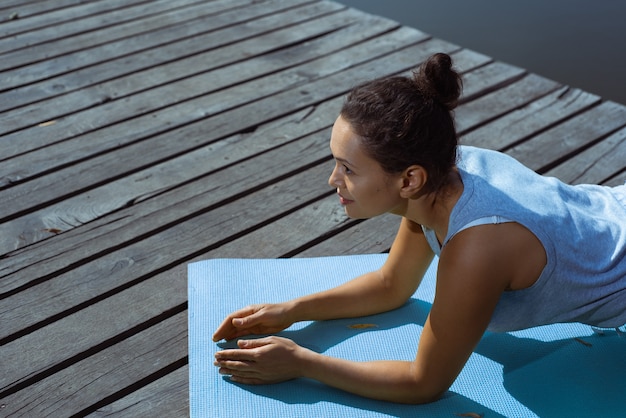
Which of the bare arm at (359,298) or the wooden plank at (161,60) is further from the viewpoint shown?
the wooden plank at (161,60)

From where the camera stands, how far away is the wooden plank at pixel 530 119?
3248 millimetres

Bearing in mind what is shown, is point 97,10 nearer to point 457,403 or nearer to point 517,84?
point 517,84

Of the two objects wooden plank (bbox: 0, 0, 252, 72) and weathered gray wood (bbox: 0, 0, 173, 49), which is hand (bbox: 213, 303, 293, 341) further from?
weathered gray wood (bbox: 0, 0, 173, 49)

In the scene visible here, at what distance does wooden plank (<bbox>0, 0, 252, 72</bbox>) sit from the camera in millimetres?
3850

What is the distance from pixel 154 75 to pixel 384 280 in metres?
1.93

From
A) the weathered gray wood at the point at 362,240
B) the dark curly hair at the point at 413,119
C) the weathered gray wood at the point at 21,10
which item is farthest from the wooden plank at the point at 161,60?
the dark curly hair at the point at 413,119

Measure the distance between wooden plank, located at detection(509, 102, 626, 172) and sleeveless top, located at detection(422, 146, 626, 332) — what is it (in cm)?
112

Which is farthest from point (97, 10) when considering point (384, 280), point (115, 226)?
point (384, 280)

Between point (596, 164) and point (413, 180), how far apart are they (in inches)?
62.5

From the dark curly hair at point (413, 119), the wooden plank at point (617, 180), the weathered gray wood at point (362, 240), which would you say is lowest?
the wooden plank at point (617, 180)

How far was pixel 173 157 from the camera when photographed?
10.0 ft

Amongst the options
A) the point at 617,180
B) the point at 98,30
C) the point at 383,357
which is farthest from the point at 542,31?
the point at 383,357

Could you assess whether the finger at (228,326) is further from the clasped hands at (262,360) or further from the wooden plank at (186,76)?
the wooden plank at (186,76)

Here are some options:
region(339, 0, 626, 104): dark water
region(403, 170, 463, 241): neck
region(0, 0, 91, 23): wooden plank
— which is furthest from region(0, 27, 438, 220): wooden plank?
region(339, 0, 626, 104): dark water
